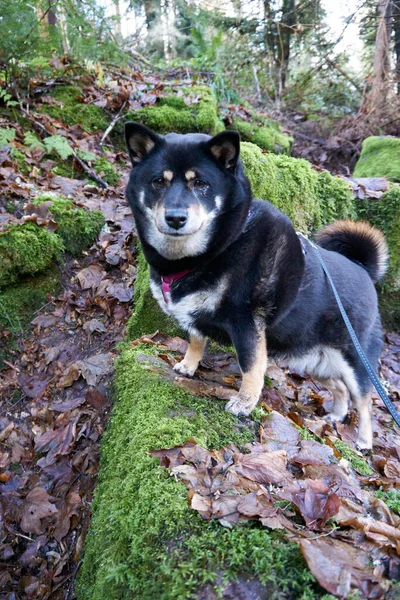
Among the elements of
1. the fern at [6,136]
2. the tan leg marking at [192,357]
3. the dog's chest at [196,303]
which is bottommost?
the tan leg marking at [192,357]

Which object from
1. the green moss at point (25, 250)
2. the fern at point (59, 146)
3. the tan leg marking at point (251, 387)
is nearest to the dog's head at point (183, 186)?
the tan leg marking at point (251, 387)

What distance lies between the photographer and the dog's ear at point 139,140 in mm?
2875

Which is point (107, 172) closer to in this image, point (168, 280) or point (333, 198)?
point (333, 198)

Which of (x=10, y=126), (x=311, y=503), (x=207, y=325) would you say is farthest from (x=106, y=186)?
(x=311, y=503)

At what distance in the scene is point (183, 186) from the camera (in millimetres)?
2820

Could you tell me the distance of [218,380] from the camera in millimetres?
3416

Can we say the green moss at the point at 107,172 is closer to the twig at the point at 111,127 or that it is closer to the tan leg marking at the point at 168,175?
the twig at the point at 111,127

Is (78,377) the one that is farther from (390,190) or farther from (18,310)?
(390,190)

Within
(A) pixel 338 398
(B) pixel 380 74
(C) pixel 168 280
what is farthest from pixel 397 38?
(C) pixel 168 280

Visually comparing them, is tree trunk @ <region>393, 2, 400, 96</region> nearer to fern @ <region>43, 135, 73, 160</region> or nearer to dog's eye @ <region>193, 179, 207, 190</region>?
fern @ <region>43, 135, 73, 160</region>

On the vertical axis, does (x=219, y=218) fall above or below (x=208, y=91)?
below

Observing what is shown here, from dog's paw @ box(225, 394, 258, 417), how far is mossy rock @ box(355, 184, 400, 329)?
3722 mm

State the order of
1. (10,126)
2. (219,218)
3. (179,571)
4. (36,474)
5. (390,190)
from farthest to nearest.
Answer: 1. (10,126)
2. (390,190)
3. (36,474)
4. (219,218)
5. (179,571)

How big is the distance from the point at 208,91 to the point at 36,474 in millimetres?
7695
